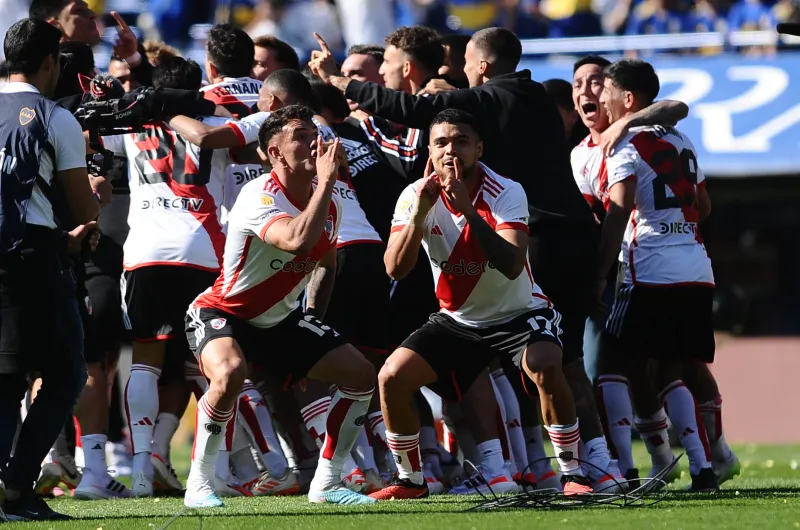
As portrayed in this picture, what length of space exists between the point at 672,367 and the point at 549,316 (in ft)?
5.13

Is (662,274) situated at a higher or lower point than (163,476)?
higher

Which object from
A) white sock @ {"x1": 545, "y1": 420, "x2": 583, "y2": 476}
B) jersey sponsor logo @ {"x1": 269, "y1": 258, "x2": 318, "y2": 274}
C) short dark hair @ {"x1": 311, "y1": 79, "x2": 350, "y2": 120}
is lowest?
white sock @ {"x1": 545, "y1": 420, "x2": 583, "y2": 476}

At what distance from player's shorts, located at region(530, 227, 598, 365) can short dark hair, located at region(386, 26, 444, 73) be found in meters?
1.50

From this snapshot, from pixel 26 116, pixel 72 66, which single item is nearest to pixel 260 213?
pixel 26 116

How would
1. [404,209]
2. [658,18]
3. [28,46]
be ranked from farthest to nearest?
[658,18] < [404,209] < [28,46]

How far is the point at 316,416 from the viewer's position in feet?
26.7

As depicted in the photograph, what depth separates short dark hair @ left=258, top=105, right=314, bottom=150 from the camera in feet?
23.1

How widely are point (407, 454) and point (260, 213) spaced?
4.96 feet

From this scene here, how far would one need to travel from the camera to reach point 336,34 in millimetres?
15461

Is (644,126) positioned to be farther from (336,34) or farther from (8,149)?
(336,34)

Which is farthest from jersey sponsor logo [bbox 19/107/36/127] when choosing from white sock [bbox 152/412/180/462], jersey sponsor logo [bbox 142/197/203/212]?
white sock [bbox 152/412/180/462]

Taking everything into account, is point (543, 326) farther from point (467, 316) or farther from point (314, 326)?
point (314, 326)

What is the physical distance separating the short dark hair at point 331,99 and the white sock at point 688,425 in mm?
2764

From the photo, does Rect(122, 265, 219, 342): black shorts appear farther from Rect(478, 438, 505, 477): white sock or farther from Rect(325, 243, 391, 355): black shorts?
Rect(478, 438, 505, 477): white sock
